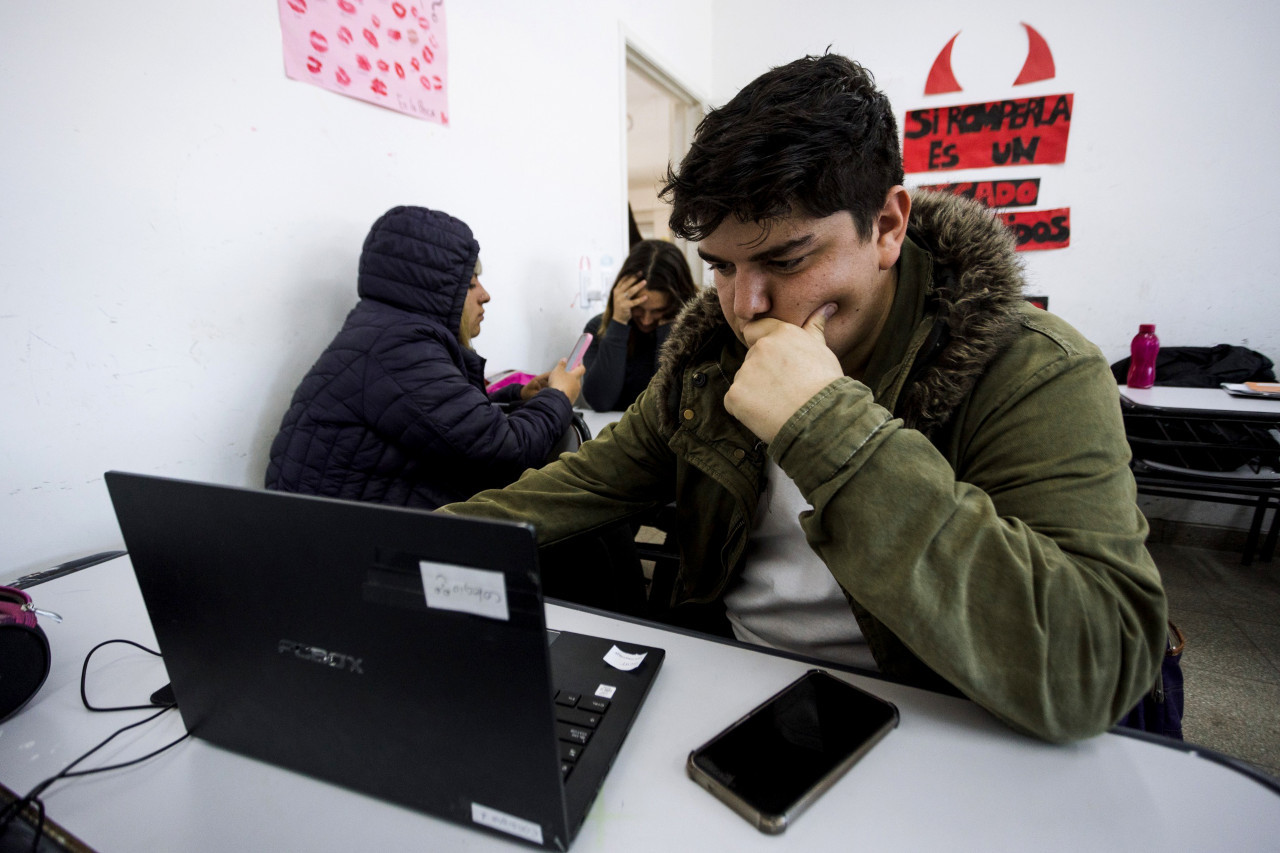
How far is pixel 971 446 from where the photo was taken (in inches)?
26.9

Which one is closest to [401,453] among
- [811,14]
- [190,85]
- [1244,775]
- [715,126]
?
[190,85]

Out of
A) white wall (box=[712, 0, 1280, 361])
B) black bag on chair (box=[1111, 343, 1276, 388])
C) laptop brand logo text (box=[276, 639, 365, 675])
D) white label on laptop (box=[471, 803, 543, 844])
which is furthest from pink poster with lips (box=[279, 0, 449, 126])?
black bag on chair (box=[1111, 343, 1276, 388])

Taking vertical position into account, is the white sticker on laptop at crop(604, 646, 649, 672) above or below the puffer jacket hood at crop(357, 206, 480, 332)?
below

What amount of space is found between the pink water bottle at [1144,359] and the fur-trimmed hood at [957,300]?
6.45 feet

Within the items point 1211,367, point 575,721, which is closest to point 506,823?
point 575,721

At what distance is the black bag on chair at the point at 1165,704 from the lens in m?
0.64

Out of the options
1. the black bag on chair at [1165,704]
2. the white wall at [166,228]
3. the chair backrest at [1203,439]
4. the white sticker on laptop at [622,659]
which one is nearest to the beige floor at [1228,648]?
the chair backrest at [1203,439]

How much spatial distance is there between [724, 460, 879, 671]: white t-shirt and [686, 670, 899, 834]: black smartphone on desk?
210mm

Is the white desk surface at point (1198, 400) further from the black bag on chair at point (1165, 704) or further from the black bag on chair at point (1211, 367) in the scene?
the black bag on chair at point (1165, 704)

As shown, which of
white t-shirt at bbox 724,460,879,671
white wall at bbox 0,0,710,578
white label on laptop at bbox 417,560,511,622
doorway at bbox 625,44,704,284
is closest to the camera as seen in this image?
white label on laptop at bbox 417,560,511,622

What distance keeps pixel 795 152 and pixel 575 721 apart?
2.09 feet

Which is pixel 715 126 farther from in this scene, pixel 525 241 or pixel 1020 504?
Result: pixel 525 241

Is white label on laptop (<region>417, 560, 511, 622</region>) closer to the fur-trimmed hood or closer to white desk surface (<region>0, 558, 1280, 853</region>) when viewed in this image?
white desk surface (<region>0, 558, 1280, 853</region>)

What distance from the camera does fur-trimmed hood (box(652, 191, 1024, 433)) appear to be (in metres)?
0.68
